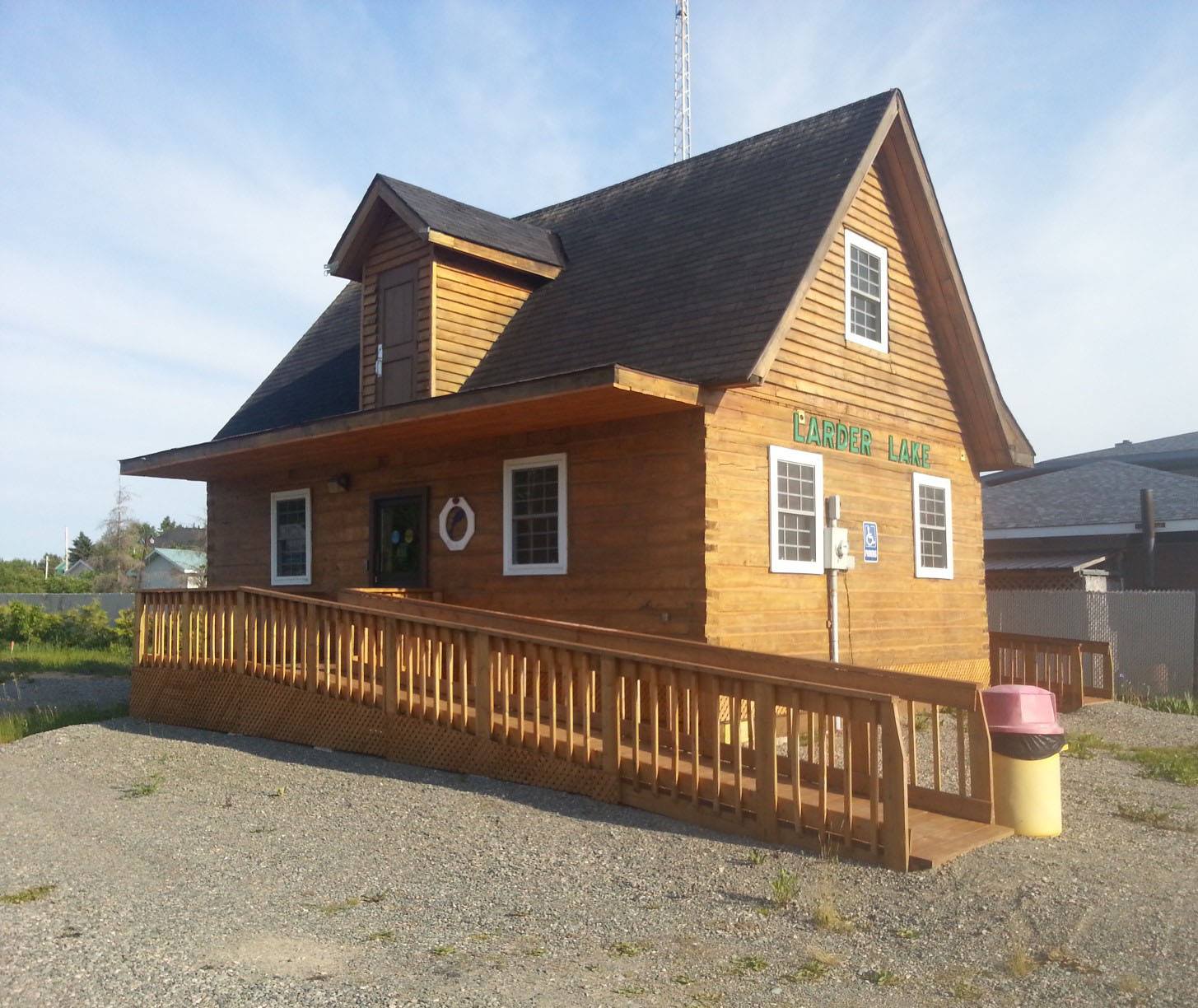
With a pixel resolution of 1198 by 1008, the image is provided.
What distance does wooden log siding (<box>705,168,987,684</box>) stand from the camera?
12.3 m

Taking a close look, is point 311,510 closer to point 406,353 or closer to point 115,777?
point 406,353

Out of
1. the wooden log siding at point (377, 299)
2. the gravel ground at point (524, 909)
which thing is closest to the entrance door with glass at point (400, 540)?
the wooden log siding at point (377, 299)

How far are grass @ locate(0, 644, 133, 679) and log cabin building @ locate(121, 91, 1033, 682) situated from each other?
246 inches

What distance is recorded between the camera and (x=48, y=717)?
14.3 m

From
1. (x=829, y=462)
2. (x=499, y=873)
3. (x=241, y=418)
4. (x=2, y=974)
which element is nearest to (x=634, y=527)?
(x=829, y=462)

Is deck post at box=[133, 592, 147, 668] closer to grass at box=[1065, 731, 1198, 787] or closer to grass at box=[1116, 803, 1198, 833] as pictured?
grass at box=[1065, 731, 1198, 787]

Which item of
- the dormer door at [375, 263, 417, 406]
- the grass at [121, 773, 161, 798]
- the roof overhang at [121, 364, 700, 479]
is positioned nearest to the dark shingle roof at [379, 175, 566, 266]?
the dormer door at [375, 263, 417, 406]

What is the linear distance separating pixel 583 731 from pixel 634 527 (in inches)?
146

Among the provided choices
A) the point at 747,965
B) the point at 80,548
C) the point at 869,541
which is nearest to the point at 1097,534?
the point at 869,541

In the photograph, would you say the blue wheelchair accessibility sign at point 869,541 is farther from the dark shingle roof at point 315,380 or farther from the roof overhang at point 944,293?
the dark shingle roof at point 315,380

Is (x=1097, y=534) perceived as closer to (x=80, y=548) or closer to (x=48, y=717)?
(x=48, y=717)

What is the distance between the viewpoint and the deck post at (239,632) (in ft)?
41.3

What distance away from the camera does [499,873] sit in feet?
23.2

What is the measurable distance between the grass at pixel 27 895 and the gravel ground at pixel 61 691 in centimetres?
950
